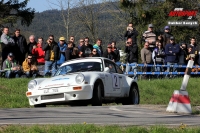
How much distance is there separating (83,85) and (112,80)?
1789mm

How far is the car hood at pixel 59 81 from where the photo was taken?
15.8 metres

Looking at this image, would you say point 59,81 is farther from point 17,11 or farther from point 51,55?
point 17,11

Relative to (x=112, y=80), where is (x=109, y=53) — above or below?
above

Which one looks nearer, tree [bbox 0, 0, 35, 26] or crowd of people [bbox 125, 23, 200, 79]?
crowd of people [bbox 125, 23, 200, 79]

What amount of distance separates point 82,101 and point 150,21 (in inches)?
1019

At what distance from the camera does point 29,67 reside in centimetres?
2256

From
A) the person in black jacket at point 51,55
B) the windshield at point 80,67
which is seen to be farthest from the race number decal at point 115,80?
the person in black jacket at point 51,55

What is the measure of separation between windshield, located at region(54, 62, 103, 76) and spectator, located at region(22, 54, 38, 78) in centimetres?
493

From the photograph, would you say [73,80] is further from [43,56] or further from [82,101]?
[43,56]

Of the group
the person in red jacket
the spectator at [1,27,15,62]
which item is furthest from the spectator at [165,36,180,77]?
the spectator at [1,27,15,62]

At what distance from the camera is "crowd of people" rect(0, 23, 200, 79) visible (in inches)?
888

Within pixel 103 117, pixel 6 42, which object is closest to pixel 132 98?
pixel 6 42

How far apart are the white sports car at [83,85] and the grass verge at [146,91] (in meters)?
1.91

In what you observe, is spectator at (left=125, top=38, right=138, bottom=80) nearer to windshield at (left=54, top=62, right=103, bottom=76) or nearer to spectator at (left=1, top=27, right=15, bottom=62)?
spectator at (left=1, top=27, right=15, bottom=62)
